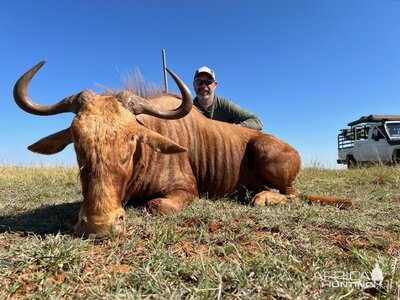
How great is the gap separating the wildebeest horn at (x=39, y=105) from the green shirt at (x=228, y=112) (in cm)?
356

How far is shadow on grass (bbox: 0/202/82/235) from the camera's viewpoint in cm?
344

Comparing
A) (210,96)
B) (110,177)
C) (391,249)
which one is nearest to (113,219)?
(110,177)

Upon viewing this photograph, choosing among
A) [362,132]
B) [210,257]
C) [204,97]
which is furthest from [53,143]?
[362,132]

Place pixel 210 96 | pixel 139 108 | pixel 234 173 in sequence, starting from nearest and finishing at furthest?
pixel 139 108, pixel 234 173, pixel 210 96

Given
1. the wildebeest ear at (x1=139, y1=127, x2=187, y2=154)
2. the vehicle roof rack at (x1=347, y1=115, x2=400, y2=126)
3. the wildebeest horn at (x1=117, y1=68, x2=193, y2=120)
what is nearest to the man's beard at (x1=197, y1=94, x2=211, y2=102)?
the wildebeest horn at (x1=117, y1=68, x2=193, y2=120)

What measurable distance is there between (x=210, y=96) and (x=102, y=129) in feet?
13.5

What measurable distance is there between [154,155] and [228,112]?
2.73m

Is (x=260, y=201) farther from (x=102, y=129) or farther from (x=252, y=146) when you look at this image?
(x=102, y=129)

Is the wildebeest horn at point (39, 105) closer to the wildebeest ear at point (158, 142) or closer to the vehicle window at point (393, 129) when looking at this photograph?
the wildebeest ear at point (158, 142)

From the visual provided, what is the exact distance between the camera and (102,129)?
3451 mm

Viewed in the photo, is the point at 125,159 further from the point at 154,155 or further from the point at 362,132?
the point at 362,132

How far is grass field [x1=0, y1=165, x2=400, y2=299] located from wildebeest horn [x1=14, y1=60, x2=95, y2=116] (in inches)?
43.4

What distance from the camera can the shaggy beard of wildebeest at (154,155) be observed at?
325cm

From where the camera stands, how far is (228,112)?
736cm
